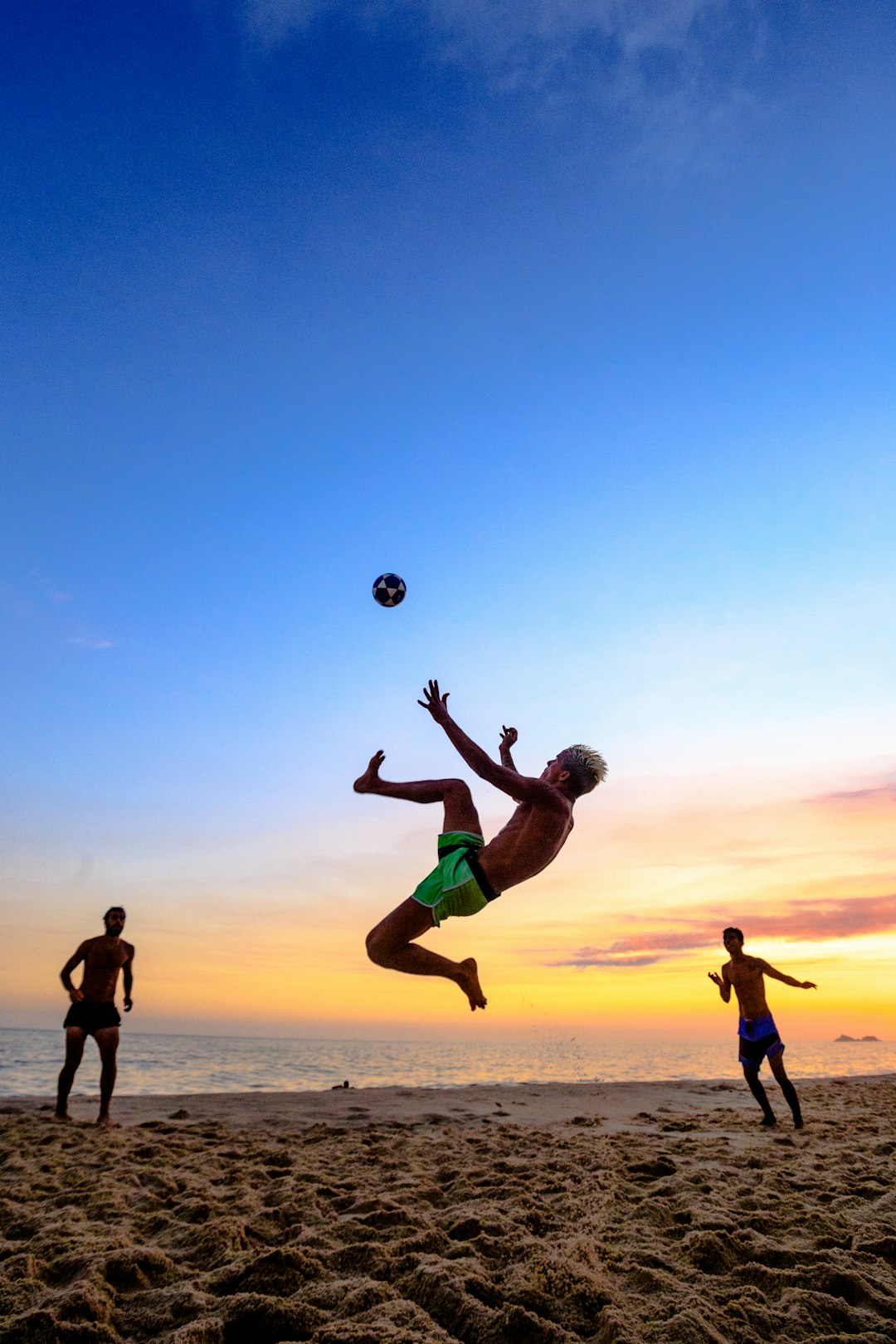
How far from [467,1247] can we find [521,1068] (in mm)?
19048

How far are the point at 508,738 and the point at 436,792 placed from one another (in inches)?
43.7

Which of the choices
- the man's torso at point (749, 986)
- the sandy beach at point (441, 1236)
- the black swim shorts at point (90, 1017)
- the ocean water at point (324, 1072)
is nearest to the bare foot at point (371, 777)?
the sandy beach at point (441, 1236)

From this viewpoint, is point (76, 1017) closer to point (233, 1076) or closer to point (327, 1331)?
point (327, 1331)

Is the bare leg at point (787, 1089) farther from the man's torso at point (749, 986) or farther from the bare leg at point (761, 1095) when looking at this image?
the man's torso at point (749, 986)

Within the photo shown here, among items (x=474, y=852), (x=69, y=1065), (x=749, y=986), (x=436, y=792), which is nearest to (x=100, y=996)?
→ (x=69, y=1065)

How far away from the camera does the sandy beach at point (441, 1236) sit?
9.90 feet

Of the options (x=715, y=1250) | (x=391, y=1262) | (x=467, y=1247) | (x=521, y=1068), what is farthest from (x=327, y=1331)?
(x=521, y=1068)

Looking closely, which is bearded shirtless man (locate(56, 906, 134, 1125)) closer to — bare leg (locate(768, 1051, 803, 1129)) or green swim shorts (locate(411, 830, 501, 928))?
green swim shorts (locate(411, 830, 501, 928))

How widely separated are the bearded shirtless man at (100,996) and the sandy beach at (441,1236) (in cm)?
76

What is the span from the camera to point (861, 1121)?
354 inches

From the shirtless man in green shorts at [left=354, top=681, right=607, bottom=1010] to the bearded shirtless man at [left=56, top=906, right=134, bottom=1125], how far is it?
5.03 meters

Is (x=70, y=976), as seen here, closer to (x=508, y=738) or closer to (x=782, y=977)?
(x=508, y=738)

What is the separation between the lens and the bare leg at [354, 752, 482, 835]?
557 centimetres

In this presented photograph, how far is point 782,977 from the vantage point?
368 inches
